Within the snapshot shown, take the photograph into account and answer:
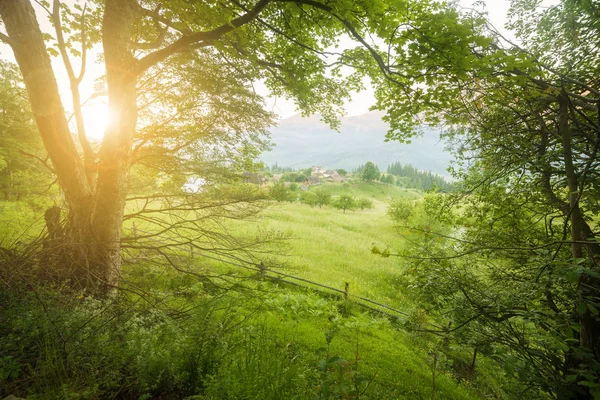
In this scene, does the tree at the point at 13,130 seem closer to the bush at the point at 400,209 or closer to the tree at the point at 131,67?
the tree at the point at 131,67

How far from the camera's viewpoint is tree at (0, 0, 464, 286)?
397 centimetres

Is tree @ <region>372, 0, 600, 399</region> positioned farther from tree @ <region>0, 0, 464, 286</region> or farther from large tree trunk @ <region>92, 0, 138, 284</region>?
large tree trunk @ <region>92, 0, 138, 284</region>

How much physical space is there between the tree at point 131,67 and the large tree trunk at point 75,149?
2 cm

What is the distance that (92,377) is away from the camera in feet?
8.91

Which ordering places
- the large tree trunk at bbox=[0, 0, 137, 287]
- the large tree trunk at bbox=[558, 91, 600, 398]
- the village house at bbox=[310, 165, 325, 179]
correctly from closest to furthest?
the large tree trunk at bbox=[558, 91, 600, 398] < the large tree trunk at bbox=[0, 0, 137, 287] < the village house at bbox=[310, 165, 325, 179]

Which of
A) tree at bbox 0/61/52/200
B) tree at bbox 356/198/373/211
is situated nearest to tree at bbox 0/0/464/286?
tree at bbox 0/61/52/200

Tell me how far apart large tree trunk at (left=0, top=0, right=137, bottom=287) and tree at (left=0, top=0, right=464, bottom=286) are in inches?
0.7

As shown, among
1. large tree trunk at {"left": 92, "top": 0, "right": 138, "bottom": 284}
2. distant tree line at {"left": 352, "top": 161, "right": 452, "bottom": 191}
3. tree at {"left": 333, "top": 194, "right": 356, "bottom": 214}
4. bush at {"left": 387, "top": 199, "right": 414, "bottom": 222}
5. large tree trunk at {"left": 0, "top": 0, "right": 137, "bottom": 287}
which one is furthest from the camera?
distant tree line at {"left": 352, "top": 161, "right": 452, "bottom": 191}

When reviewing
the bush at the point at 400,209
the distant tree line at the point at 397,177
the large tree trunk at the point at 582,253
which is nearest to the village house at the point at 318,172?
the distant tree line at the point at 397,177

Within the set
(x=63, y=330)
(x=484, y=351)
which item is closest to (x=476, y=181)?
(x=484, y=351)

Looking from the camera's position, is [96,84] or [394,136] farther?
[96,84]

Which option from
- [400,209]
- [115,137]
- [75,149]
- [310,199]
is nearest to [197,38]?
[115,137]

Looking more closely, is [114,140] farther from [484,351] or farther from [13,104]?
[13,104]

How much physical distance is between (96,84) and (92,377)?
25.5 feet
